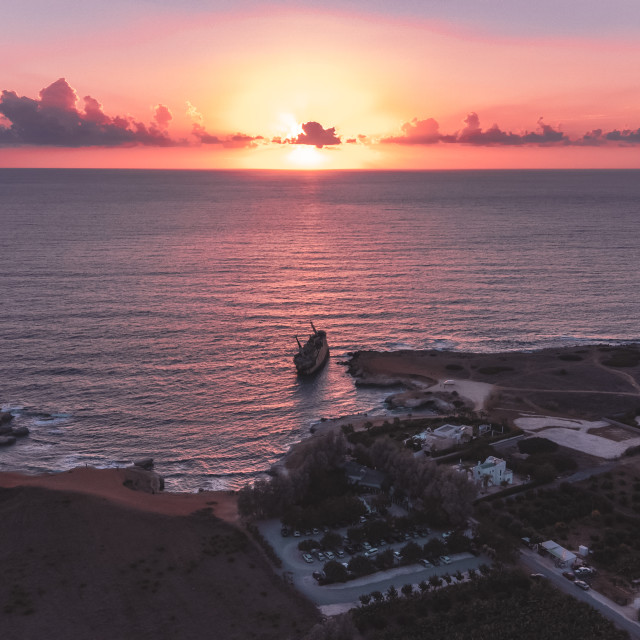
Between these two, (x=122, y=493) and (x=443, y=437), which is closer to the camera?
(x=122, y=493)

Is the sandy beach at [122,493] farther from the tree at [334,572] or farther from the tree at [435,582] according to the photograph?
the tree at [435,582]

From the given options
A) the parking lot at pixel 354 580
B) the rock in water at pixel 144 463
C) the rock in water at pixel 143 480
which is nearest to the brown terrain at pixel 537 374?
the parking lot at pixel 354 580

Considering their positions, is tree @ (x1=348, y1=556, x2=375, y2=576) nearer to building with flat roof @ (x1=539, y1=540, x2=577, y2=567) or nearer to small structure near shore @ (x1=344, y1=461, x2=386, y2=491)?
small structure near shore @ (x1=344, y1=461, x2=386, y2=491)

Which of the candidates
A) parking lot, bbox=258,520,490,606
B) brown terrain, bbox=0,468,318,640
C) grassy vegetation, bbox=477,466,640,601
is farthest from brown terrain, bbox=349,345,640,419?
brown terrain, bbox=0,468,318,640

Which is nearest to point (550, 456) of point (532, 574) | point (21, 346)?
point (532, 574)

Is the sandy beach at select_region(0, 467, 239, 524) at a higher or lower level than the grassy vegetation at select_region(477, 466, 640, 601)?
lower

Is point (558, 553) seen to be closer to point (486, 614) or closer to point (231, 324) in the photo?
point (486, 614)

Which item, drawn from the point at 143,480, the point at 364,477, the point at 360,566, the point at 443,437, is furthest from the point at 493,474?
the point at 143,480

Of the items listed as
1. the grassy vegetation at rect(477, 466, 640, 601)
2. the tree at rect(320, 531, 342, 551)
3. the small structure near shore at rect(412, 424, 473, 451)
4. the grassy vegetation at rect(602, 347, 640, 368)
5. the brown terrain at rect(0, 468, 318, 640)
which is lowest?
the brown terrain at rect(0, 468, 318, 640)
